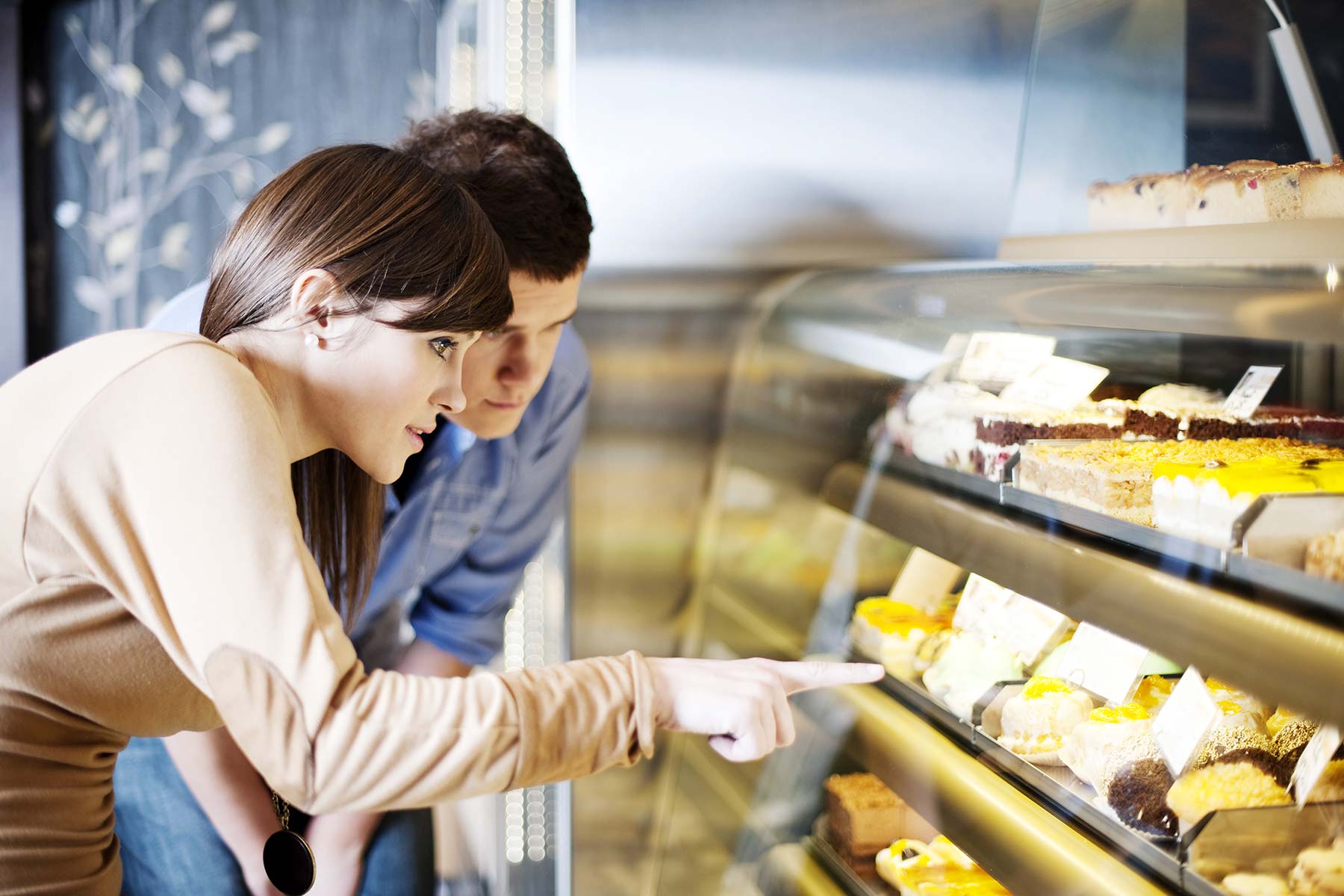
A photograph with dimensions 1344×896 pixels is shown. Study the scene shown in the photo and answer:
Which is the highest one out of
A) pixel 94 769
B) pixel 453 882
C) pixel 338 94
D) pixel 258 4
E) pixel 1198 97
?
pixel 258 4

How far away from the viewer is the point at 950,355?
1359 millimetres

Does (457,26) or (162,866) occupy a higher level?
(457,26)

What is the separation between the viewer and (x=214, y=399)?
2.58ft

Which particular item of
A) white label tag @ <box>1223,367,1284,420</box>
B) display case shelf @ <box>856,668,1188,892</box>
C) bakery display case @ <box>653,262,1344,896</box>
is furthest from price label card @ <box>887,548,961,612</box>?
white label tag @ <box>1223,367,1284,420</box>

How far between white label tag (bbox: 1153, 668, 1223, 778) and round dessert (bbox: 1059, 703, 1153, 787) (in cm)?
2

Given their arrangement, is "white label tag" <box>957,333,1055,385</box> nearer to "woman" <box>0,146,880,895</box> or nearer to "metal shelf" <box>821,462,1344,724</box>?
"metal shelf" <box>821,462,1344,724</box>

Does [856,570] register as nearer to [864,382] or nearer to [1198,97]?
[864,382]

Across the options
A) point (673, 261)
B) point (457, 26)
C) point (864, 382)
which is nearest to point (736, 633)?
point (864, 382)

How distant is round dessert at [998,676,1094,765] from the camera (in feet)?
3.76

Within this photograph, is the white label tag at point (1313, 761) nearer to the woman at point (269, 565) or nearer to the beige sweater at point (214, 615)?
the woman at point (269, 565)

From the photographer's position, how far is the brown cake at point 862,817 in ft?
4.61

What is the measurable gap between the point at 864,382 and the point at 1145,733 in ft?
2.18

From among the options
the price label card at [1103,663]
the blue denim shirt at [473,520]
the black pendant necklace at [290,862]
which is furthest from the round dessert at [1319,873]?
the blue denim shirt at [473,520]

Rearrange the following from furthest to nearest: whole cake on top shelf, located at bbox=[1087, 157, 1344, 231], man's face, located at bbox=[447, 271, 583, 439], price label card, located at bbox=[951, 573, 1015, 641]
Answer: man's face, located at bbox=[447, 271, 583, 439] < price label card, located at bbox=[951, 573, 1015, 641] < whole cake on top shelf, located at bbox=[1087, 157, 1344, 231]
